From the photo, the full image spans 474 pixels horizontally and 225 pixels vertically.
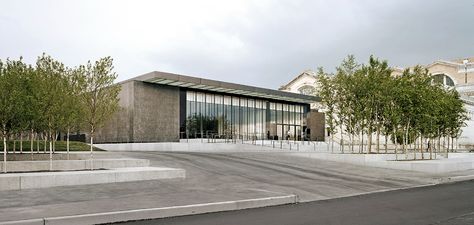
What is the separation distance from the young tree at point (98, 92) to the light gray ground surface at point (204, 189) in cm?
364

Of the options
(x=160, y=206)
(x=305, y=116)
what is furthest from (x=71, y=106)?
(x=305, y=116)

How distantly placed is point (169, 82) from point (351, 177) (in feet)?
86.0

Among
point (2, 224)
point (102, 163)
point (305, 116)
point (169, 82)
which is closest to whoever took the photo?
point (2, 224)

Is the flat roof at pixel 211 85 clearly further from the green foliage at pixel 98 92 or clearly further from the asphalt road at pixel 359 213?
the asphalt road at pixel 359 213

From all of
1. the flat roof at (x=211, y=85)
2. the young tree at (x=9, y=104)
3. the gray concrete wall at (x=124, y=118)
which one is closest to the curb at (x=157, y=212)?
the young tree at (x=9, y=104)

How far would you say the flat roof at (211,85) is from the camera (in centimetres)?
4038

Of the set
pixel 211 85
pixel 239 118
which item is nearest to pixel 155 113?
pixel 211 85

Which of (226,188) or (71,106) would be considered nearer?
(226,188)

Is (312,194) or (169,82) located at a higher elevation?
(169,82)

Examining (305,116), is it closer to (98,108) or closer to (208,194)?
(98,108)

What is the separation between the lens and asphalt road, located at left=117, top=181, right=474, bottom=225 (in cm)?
920

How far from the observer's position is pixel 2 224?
802cm

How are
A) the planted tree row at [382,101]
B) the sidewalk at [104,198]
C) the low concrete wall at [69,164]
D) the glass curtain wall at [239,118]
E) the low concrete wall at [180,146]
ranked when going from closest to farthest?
the sidewalk at [104,198] < the low concrete wall at [69,164] < the planted tree row at [382,101] < the low concrete wall at [180,146] < the glass curtain wall at [239,118]

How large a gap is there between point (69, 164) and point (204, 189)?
7308 mm
